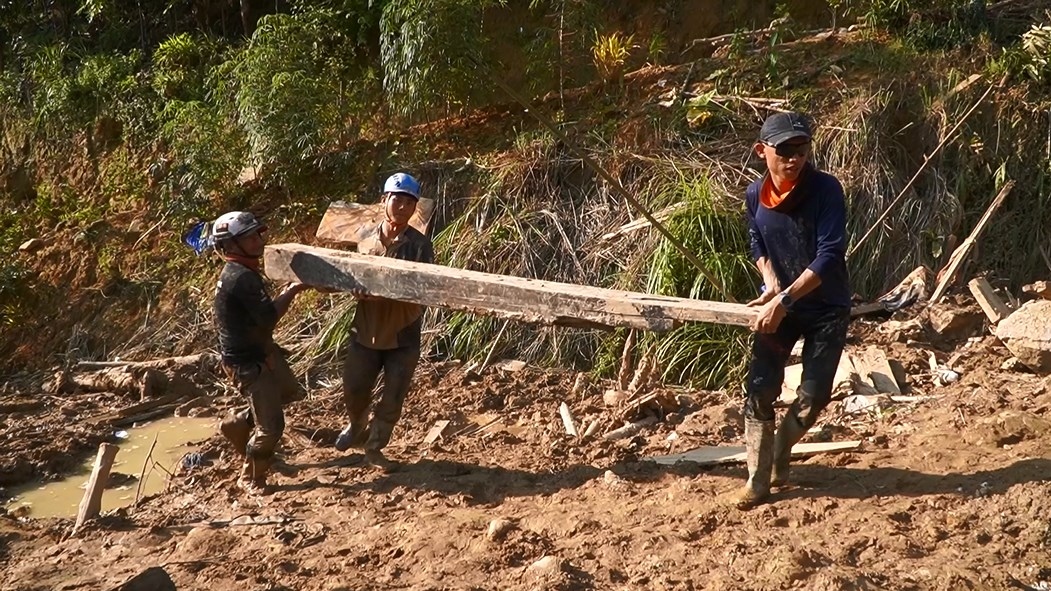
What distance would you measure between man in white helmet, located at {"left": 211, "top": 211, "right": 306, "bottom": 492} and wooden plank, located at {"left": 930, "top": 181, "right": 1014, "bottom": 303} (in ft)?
15.1

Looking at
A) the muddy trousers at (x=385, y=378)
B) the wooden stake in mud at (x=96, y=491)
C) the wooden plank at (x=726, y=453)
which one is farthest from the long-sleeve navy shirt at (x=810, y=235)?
the wooden stake in mud at (x=96, y=491)

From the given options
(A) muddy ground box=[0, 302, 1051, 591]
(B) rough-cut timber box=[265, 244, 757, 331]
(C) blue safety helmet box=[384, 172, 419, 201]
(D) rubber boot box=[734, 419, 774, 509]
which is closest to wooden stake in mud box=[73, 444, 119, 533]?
(A) muddy ground box=[0, 302, 1051, 591]

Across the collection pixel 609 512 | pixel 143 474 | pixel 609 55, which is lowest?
pixel 143 474

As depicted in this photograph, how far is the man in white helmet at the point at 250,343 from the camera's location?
564 centimetres

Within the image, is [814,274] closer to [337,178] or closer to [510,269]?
[510,269]

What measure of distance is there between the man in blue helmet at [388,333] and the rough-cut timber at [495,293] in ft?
0.86

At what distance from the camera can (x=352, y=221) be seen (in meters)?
7.55

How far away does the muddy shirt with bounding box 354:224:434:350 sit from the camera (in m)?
5.84

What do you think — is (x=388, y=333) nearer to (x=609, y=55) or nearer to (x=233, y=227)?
(x=233, y=227)

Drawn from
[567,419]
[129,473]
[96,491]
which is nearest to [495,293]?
[567,419]

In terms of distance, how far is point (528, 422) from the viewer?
280 inches

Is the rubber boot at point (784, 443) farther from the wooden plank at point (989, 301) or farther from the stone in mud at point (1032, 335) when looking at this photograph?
the wooden plank at point (989, 301)

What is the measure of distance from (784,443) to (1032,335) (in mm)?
2263

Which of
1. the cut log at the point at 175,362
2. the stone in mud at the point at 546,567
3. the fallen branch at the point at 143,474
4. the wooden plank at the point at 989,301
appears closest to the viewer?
the stone in mud at the point at 546,567
